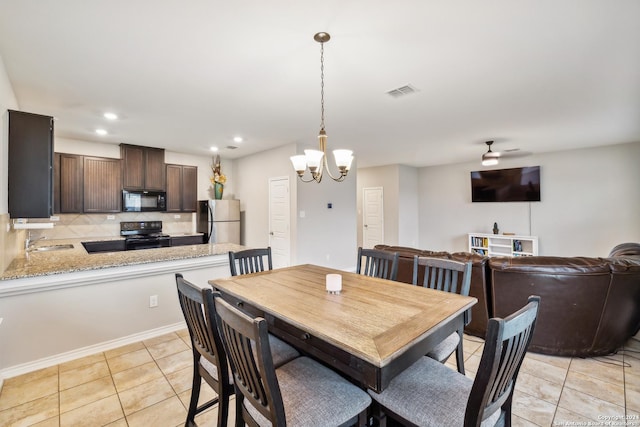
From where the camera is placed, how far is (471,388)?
47.5 inches

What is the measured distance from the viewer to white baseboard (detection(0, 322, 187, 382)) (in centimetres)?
234

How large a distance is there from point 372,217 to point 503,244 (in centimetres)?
316

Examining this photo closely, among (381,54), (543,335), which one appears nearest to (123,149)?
(381,54)

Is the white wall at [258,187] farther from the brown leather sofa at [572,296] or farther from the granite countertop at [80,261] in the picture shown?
the brown leather sofa at [572,296]

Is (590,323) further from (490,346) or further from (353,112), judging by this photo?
(353,112)

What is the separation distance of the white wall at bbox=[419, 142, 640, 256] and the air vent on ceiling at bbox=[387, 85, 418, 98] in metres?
4.91

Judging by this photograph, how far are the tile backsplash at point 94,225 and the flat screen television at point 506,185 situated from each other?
684 centimetres

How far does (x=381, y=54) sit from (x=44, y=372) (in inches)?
149

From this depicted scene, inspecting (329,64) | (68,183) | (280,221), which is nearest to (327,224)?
(280,221)

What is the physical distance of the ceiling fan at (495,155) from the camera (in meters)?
5.27

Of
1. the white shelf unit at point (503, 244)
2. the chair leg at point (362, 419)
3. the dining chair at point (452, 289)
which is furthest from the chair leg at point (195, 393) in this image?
the white shelf unit at point (503, 244)

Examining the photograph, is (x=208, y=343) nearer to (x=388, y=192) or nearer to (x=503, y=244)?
(x=388, y=192)

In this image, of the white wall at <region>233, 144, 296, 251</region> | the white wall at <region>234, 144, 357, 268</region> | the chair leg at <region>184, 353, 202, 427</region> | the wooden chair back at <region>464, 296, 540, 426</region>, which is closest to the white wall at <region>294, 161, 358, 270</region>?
the white wall at <region>234, 144, 357, 268</region>

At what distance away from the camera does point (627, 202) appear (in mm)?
5207
